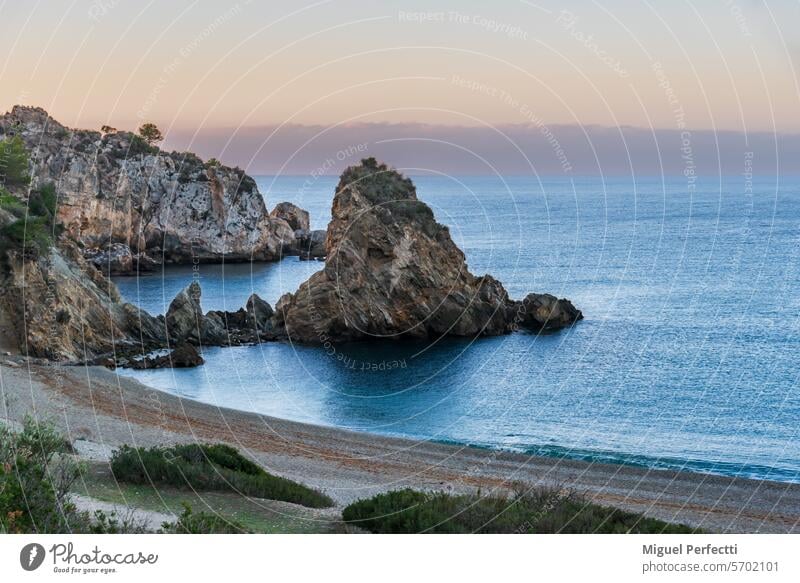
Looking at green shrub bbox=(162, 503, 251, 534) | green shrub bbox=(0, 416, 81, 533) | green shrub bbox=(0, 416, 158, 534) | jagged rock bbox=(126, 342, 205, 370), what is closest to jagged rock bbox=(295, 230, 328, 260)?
jagged rock bbox=(126, 342, 205, 370)

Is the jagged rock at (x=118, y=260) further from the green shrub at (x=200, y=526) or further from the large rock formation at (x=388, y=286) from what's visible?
the green shrub at (x=200, y=526)

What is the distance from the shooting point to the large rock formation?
2435 inches

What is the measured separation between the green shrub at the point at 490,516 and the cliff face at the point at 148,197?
8928 centimetres

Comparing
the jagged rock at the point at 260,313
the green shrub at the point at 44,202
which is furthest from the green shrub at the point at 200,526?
the jagged rock at the point at 260,313

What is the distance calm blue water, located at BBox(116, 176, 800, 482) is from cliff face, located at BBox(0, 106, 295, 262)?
43.0 feet

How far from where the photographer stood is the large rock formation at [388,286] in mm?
61844

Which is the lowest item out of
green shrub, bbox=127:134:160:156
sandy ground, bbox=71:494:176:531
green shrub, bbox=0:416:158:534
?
sandy ground, bbox=71:494:176:531

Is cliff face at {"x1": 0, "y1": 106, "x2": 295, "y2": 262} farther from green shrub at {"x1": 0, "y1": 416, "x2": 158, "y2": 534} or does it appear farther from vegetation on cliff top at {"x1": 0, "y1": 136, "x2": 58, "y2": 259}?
green shrub at {"x1": 0, "y1": 416, "x2": 158, "y2": 534}

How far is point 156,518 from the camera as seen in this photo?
17016mm

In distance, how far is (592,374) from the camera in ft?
169

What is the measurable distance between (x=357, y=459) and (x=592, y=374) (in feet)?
70.7

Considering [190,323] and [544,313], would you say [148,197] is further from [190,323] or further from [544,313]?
[544,313]

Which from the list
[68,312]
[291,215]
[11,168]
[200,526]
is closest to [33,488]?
[200,526]
